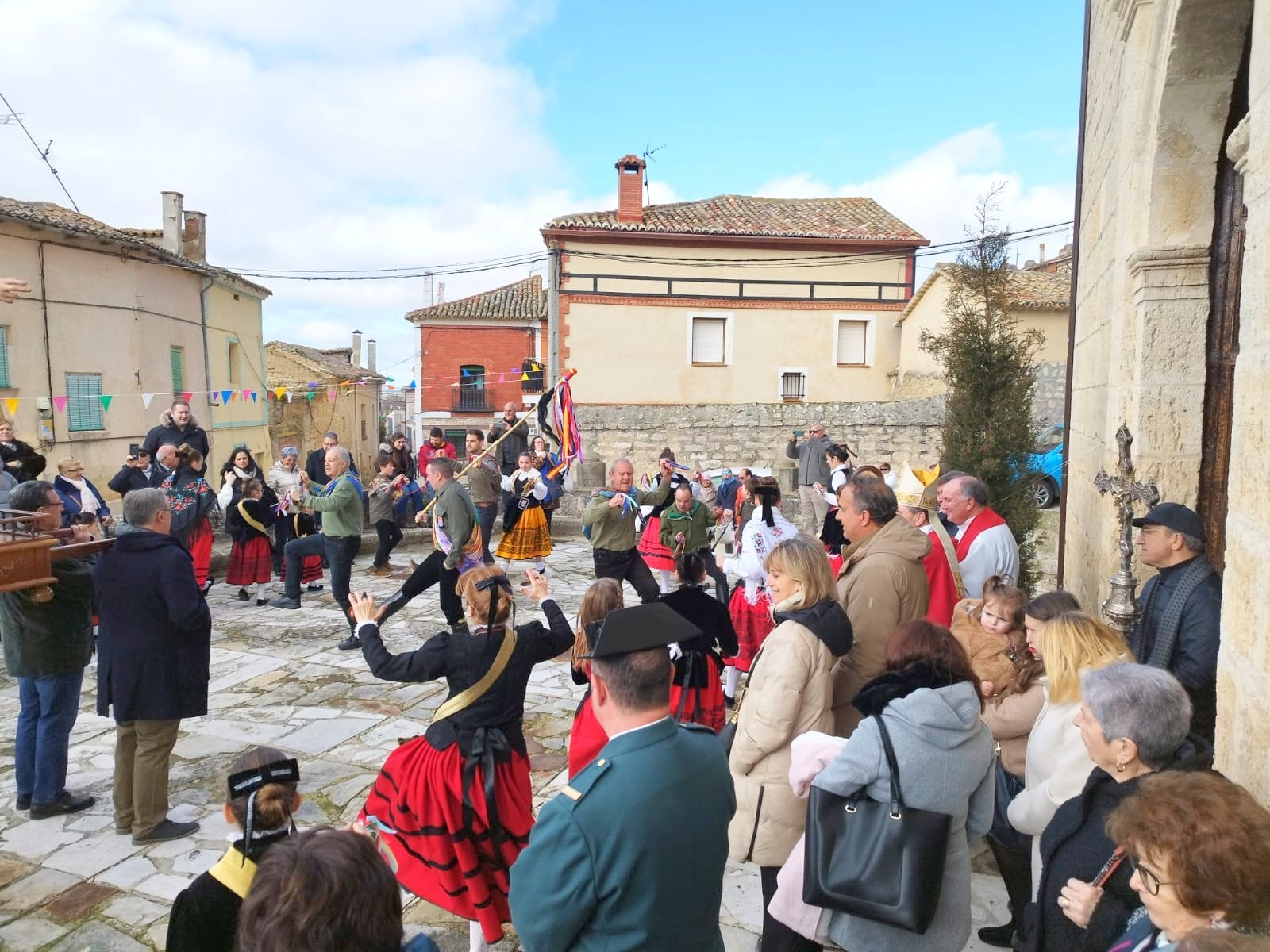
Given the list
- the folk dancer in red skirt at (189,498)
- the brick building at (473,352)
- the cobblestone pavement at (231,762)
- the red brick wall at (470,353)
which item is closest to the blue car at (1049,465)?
the cobblestone pavement at (231,762)

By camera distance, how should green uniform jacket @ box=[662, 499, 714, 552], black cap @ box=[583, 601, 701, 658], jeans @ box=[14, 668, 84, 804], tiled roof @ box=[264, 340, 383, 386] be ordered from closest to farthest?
black cap @ box=[583, 601, 701, 658] < jeans @ box=[14, 668, 84, 804] < green uniform jacket @ box=[662, 499, 714, 552] < tiled roof @ box=[264, 340, 383, 386]

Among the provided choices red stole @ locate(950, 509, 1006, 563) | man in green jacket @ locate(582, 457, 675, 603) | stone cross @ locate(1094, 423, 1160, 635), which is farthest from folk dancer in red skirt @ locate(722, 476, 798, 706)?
stone cross @ locate(1094, 423, 1160, 635)

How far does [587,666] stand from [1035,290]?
731 inches

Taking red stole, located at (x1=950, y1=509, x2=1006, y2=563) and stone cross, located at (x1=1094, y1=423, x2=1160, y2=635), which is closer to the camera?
stone cross, located at (x1=1094, y1=423, x2=1160, y2=635)

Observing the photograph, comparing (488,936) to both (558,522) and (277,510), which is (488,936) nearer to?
(277,510)

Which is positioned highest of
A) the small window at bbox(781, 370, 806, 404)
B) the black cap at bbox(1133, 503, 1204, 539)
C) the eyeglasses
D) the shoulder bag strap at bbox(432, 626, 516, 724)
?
the small window at bbox(781, 370, 806, 404)

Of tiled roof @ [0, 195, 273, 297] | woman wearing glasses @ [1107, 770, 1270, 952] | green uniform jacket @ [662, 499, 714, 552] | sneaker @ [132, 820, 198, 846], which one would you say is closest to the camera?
woman wearing glasses @ [1107, 770, 1270, 952]

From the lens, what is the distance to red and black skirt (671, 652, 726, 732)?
14.0 feet

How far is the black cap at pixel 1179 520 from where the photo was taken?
3.07 meters

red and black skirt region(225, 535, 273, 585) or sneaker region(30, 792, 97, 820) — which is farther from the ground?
red and black skirt region(225, 535, 273, 585)

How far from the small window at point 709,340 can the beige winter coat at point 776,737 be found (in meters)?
20.8

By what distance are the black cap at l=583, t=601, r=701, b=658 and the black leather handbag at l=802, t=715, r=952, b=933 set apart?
79 cm

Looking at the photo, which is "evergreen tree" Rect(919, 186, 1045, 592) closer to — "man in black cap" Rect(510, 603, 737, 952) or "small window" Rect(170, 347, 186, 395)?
"man in black cap" Rect(510, 603, 737, 952)

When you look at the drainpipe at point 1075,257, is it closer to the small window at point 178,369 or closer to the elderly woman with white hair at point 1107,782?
the elderly woman with white hair at point 1107,782
